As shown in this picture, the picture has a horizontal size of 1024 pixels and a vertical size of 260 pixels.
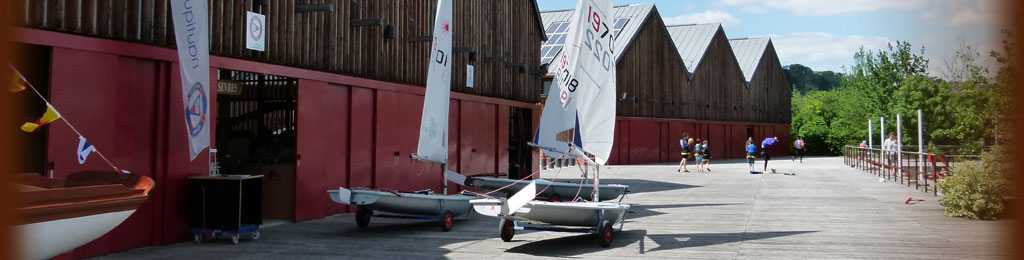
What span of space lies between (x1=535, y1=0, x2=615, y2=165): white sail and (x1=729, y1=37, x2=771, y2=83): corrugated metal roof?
50596mm

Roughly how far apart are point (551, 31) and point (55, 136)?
120ft

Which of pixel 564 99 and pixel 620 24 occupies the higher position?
pixel 620 24

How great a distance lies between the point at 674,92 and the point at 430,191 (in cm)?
3626

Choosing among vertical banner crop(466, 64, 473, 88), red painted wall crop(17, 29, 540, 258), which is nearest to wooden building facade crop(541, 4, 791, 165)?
vertical banner crop(466, 64, 473, 88)

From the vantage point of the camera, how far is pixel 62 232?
6.13m

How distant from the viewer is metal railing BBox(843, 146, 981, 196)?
693 inches

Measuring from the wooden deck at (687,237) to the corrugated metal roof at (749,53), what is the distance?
45903 millimetres

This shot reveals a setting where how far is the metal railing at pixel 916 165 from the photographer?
57.7 feet

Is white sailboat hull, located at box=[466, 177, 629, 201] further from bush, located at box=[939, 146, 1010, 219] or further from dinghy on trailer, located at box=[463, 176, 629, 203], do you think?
bush, located at box=[939, 146, 1010, 219]

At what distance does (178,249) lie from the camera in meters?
10.2

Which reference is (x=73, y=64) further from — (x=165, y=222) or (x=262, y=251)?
(x=262, y=251)

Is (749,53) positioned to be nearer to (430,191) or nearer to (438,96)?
(438,96)

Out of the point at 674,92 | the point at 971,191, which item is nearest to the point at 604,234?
the point at 971,191

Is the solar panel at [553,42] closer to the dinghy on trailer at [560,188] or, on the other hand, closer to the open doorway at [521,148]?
the open doorway at [521,148]
